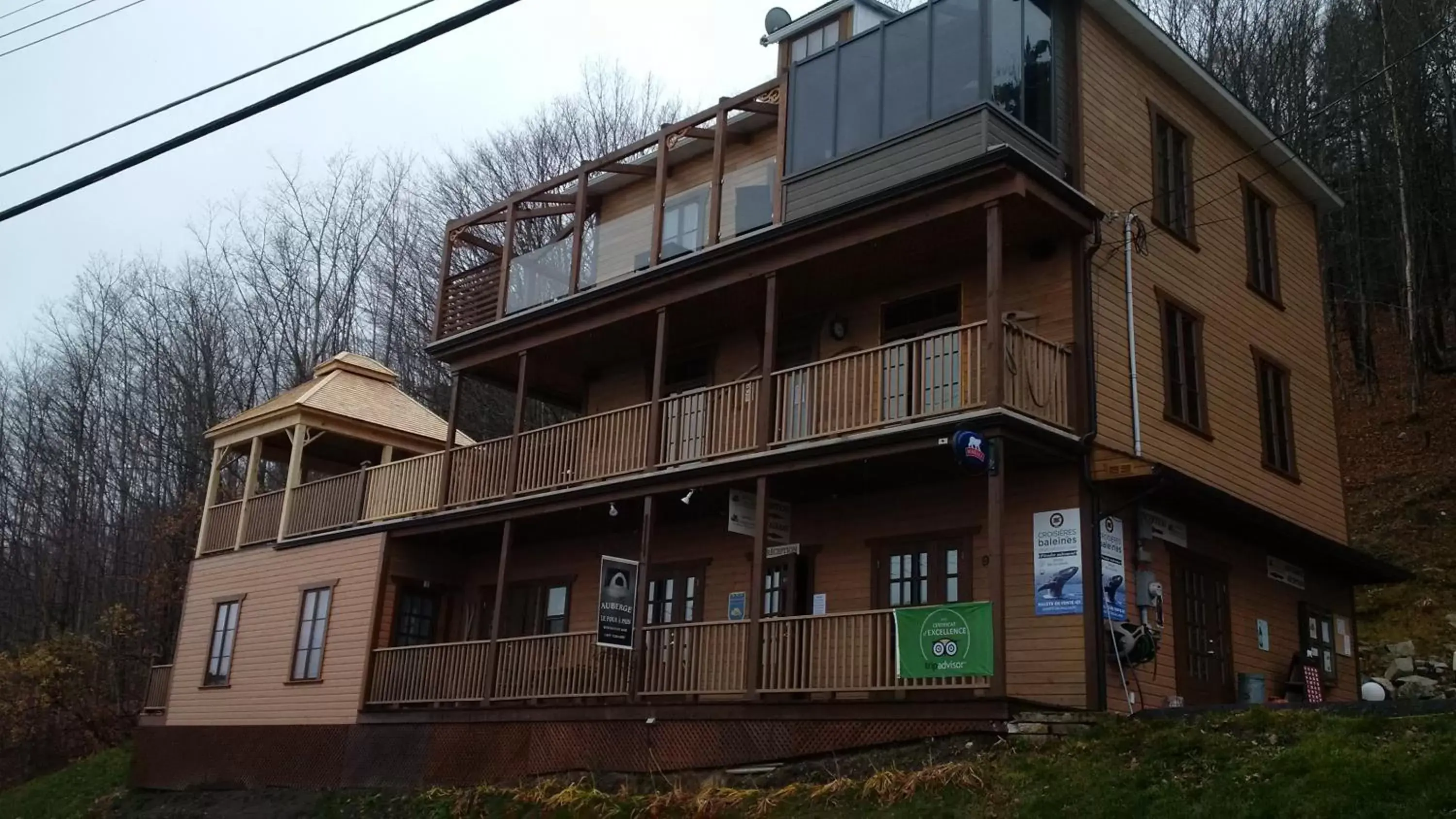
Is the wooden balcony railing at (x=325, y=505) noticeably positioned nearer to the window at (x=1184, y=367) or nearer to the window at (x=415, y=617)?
the window at (x=415, y=617)

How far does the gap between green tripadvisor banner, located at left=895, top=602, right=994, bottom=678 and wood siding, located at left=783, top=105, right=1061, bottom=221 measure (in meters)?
5.34

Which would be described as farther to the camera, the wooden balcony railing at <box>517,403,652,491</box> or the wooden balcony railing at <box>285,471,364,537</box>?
the wooden balcony railing at <box>285,471,364,537</box>

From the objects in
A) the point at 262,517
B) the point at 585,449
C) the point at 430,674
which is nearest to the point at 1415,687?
the point at 585,449

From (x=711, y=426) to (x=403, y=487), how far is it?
7.35m

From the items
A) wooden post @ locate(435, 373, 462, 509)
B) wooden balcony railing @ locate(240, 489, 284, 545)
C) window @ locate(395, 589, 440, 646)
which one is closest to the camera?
wooden post @ locate(435, 373, 462, 509)

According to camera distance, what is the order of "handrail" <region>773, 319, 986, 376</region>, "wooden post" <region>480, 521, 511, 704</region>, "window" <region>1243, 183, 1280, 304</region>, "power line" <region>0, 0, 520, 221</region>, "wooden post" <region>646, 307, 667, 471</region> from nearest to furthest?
"power line" <region>0, 0, 520, 221</region> → "handrail" <region>773, 319, 986, 376</region> → "wooden post" <region>646, 307, 667, 471</region> → "wooden post" <region>480, 521, 511, 704</region> → "window" <region>1243, 183, 1280, 304</region>

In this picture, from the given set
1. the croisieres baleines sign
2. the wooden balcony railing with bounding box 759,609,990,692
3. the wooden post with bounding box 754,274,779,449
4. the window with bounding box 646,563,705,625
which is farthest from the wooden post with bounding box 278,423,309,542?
the wooden balcony railing with bounding box 759,609,990,692

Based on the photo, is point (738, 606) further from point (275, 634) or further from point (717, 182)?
point (275, 634)

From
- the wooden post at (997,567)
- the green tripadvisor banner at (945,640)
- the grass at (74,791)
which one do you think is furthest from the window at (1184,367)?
the grass at (74,791)

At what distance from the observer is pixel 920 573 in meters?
16.9

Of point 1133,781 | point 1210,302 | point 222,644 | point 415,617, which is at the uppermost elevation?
point 1210,302

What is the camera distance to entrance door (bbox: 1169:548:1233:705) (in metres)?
16.6

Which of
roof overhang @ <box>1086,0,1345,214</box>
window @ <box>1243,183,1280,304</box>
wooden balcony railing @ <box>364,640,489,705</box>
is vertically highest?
roof overhang @ <box>1086,0,1345,214</box>

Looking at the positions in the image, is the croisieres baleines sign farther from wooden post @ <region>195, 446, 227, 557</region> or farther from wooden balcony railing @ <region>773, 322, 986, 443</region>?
wooden post @ <region>195, 446, 227, 557</region>
